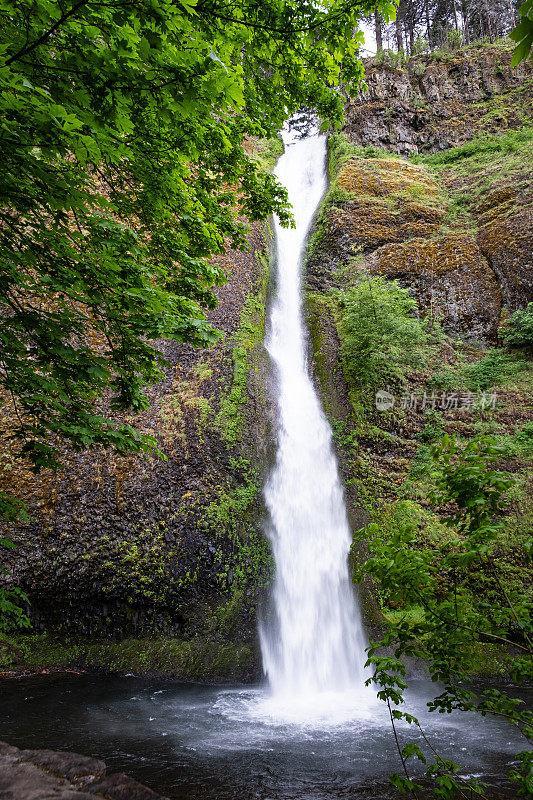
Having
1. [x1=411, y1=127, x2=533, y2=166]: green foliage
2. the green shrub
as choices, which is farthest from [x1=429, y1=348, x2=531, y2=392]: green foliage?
[x1=411, y1=127, x2=533, y2=166]: green foliage

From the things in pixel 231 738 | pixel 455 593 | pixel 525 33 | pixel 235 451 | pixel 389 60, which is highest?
pixel 389 60

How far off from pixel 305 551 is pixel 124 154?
7.65 m

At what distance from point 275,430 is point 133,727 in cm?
631

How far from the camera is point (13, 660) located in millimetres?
Result: 7090

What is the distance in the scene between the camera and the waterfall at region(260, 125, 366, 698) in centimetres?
698

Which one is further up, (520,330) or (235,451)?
(520,330)

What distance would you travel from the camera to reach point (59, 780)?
1.66m

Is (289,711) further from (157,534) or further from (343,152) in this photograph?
(343,152)

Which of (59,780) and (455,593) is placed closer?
(59,780)

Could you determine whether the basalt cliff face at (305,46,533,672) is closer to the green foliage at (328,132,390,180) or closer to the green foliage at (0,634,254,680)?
the green foliage at (328,132,390,180)

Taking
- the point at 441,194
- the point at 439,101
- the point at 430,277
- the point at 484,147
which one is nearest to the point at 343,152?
the point at 441,194

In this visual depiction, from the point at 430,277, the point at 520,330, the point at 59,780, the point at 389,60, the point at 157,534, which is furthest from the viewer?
the point at 389,60

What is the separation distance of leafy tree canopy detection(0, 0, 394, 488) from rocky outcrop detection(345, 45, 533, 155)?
18.1 meters

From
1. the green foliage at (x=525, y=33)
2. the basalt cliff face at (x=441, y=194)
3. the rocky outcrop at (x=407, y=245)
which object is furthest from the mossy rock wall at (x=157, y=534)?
the basalt cliff face at (x=441, y=194)
